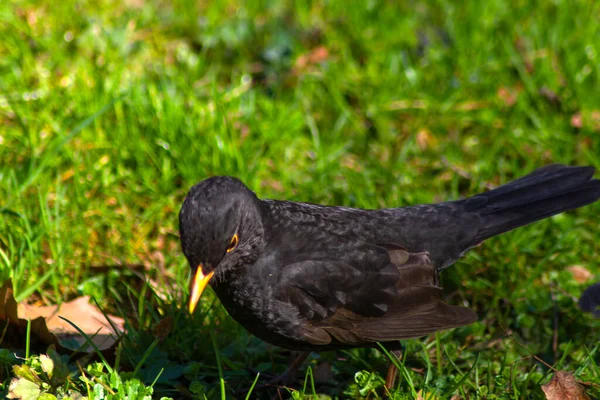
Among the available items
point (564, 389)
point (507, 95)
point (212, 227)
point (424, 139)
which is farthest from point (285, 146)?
point (564, 389)

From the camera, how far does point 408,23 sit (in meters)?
6.21

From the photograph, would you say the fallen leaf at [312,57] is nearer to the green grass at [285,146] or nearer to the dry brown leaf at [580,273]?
the green grass at [285,146]

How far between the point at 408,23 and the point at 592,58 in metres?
1.46

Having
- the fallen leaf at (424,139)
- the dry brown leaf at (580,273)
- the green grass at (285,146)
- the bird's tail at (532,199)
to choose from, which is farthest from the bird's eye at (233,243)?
the fallen leaf at (424,139)

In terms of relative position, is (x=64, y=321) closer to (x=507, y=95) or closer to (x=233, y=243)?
(x=233, y=243)

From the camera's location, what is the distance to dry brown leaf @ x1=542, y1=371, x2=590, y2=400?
3.31 m

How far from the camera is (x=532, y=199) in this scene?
3.98 m

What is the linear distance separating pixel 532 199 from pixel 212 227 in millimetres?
1831

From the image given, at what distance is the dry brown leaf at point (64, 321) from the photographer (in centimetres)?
350

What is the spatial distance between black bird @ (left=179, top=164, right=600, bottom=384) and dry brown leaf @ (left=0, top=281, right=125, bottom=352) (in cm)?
68

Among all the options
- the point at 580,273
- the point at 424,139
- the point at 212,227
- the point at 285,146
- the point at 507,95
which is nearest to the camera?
the point at 212,227

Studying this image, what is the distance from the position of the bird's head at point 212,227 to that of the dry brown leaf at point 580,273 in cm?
222

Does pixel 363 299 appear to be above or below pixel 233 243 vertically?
below

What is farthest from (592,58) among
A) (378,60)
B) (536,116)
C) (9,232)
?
(9,232)
